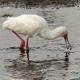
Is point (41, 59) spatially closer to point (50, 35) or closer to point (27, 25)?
point (50, 35)

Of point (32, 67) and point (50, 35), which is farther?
point (50, 35)

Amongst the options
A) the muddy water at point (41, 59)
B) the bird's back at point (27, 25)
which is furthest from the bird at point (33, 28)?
the muddy water at point (41, 59)

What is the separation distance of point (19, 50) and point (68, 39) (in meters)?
1.89

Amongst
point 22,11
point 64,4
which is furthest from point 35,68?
point 64,4

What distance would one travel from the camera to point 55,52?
42.6 feet

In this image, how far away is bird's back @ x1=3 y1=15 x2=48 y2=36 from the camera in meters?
13.8

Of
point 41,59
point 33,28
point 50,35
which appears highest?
point 33,28

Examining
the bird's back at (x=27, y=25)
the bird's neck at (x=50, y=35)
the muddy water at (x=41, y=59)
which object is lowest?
the muddy water at (x=41, y=59)

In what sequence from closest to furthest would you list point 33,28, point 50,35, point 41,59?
1. point 41,59
2. point 33,28
3. point 50,35

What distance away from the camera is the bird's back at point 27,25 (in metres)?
13.8

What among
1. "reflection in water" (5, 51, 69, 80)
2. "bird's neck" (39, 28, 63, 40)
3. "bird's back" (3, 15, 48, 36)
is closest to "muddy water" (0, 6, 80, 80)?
"reflection in water" (5, 51, 69, 80)

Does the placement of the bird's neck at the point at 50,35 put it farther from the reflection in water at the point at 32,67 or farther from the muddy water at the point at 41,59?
the reflection in water at the point at 32,67

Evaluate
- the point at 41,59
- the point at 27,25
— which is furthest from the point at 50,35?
the point at 41,59

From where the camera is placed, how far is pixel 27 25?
13.8 meters
